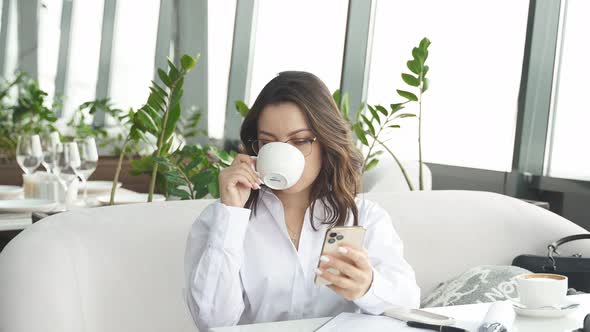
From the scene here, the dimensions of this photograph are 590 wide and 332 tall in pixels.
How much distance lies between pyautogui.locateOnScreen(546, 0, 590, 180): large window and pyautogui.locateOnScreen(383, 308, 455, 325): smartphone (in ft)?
10.6

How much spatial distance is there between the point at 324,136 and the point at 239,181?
9.1 inches

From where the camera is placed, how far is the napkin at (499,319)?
1382 millimetres

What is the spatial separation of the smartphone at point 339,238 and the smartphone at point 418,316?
0.17 m

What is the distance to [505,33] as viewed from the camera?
4.99 metres

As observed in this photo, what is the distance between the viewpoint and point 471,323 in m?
1.46

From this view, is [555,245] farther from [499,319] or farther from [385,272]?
[499,319]

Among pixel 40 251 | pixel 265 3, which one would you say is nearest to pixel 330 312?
pixel 40 251

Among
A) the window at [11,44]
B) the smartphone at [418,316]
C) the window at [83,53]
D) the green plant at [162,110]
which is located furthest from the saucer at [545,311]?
the window at [83,53]

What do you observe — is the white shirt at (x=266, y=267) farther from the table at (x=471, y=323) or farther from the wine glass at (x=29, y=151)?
the wine glass at (x=29, y=151)

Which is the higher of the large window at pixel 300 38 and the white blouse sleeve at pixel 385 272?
the large window at pixel 300 38

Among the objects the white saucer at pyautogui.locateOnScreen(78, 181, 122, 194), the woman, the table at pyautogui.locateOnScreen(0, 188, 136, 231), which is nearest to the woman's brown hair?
the woman

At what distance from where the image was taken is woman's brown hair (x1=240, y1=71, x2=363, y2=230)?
5.87 feet

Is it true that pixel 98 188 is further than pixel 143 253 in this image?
Yes

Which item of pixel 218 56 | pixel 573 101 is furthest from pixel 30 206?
pixel 218 56
